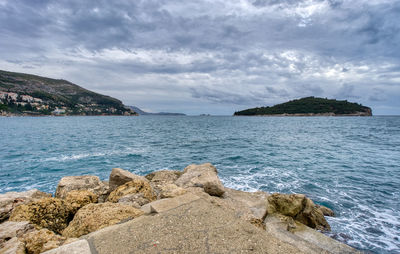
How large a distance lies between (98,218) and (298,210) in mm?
7547

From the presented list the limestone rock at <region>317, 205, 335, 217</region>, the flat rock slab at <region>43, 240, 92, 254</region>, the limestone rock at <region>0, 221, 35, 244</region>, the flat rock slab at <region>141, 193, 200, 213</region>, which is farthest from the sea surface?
the limestone rock at <region>0, 221, 35, 244</region>

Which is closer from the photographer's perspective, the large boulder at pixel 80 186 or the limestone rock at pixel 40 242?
the limestone rock at pixel 40 242

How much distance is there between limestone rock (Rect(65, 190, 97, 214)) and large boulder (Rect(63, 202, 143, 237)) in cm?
111

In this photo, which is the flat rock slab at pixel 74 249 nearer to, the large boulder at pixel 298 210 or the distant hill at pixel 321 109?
the large boulder at pixel 298 210

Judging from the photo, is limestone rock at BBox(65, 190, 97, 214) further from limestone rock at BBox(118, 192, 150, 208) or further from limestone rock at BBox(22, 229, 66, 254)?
limestone rock at BBox(22, 229, 66, 254)

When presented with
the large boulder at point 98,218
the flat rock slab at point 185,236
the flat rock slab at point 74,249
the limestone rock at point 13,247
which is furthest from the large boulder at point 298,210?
the limestone rock at point 13,247

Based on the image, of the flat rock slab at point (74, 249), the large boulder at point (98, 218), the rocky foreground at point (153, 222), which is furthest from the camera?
the large boulder at point (98, 218)

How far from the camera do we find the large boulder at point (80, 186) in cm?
834

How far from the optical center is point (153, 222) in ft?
15.4

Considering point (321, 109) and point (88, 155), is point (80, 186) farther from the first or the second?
point (321, 109)

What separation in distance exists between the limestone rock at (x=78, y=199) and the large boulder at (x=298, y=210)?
7115mm

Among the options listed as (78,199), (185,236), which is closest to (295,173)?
(185,236)

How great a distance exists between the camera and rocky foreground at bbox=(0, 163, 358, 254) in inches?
156

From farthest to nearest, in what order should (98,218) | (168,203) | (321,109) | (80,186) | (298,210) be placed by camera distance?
(321,109) → (80,186) → (298,210) → (168,203) → (98,218)
